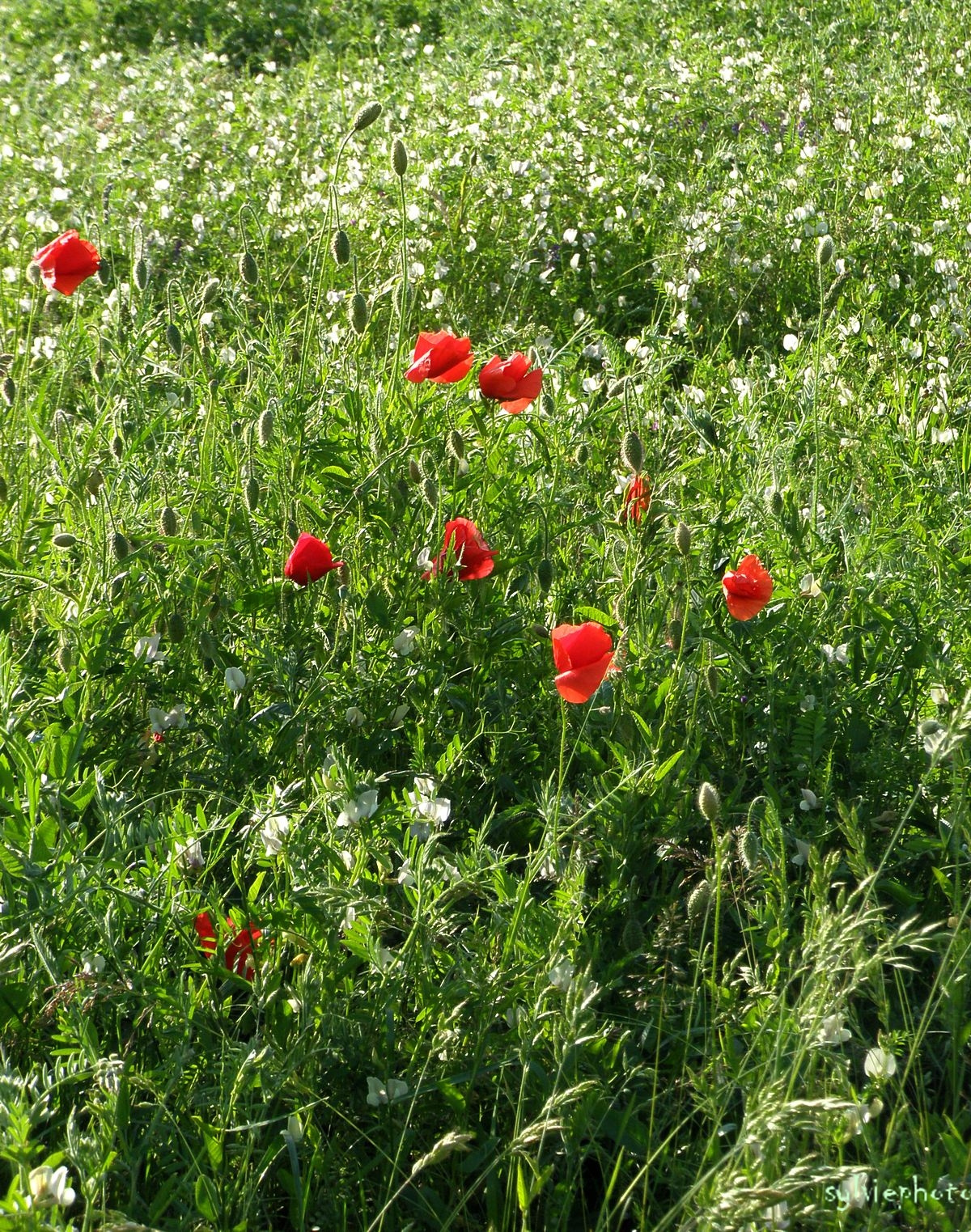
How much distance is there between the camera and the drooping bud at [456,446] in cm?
235

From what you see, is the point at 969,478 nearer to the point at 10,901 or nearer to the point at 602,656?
the point at 602,656

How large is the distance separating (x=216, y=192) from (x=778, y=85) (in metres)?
2.63

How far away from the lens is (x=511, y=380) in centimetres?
223

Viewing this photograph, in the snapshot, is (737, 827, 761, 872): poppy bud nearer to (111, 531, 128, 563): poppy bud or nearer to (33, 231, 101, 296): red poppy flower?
(111, 531, 128, 563): poppy bud

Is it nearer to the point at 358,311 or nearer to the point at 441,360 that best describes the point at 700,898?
the point at 441,360

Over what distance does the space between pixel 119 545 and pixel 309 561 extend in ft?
1.00

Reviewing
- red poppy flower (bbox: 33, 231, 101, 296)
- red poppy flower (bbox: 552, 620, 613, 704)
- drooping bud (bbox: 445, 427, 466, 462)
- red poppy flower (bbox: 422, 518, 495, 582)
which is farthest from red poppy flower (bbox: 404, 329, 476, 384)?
red poppy flower (bbox: 33, 231, 101, 296)

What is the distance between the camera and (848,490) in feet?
9.11

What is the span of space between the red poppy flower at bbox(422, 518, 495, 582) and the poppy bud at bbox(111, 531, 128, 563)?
1.68ft

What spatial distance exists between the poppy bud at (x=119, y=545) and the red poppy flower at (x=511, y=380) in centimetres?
66

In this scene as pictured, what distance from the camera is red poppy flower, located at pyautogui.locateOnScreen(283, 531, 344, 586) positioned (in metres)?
1.99

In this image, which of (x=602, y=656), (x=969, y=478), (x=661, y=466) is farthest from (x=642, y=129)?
(x=602, y=656)

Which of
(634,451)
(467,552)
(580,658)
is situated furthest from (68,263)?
(580,658)

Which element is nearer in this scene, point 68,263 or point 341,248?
point 341,248
